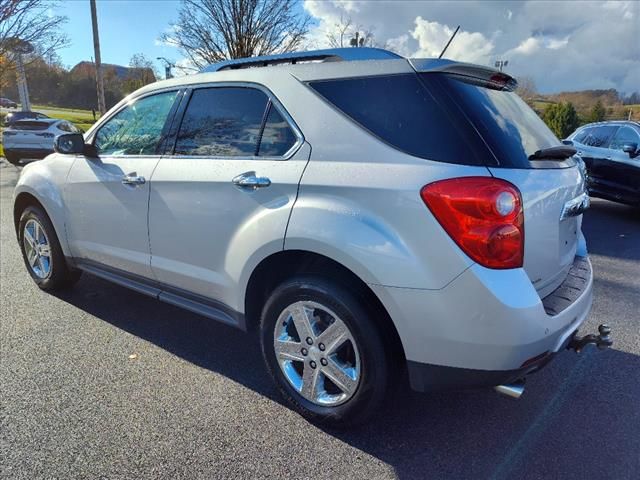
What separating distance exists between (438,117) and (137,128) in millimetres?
2279

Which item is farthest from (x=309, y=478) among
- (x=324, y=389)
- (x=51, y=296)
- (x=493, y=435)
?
(x=51, y=296)

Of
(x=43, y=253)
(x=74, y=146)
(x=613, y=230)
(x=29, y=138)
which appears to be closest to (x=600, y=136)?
(x=613, y=230)

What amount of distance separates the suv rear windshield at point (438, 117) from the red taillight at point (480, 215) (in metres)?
0.12

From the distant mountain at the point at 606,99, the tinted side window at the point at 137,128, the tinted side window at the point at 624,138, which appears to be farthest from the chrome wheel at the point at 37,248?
the distant mountain at the point at 606,99

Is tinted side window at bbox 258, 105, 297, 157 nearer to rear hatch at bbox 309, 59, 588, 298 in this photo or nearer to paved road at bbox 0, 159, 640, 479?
rear hatch at bbox 309, 59, 588, 298

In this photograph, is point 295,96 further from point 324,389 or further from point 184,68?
point 184,68

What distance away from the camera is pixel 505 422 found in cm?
254

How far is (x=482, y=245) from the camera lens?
6.36ft

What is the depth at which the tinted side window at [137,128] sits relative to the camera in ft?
10.6

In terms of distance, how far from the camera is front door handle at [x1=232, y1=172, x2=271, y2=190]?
246cm

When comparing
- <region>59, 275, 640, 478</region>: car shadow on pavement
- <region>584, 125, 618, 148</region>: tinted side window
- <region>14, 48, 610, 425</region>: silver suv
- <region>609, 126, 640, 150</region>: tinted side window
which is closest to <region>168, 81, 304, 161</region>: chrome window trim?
<region>14, 48, 610, 425</region>: silver suv

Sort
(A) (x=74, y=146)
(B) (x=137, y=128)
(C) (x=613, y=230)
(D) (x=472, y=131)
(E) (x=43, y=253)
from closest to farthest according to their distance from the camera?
(D) (x=472, y=131)
(B) (x=137, y=128)
(A) (x=74, y=146)
(E) (x=43, y=253)
(C) (x=613, y=230)

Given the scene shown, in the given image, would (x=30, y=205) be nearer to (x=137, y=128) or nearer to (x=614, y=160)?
(x=137, y=128)

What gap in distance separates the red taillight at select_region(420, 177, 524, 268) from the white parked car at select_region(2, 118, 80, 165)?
43.7 feet
